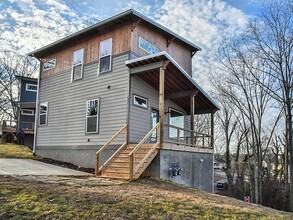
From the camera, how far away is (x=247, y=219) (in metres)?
5.62

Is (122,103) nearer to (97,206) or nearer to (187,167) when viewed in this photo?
(187,167)

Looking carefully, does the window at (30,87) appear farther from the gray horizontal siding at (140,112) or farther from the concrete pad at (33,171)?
the gray horizontal siding at (140,112)

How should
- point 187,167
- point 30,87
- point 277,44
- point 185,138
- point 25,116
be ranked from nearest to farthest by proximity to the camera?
point 187,167 < point 185,138 < point 277,44 < point 25,116 < point 30,87

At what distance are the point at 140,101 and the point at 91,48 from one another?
3757mm

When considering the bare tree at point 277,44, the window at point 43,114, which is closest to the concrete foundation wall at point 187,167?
the bare tree at point 277,44

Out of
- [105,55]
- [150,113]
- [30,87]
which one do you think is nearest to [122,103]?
[150,113]

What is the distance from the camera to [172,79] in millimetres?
12945

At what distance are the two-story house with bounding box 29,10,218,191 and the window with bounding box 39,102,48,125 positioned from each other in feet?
0.18

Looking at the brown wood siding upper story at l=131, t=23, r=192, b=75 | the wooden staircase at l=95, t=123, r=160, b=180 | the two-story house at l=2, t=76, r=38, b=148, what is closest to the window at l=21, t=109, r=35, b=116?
the two-story house at l=2, t=76, r=38, b=148

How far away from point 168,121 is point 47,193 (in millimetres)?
9485

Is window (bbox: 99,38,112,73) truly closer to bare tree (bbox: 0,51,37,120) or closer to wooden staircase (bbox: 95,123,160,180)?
wooden staircase (bbox: 95,123,160,180)

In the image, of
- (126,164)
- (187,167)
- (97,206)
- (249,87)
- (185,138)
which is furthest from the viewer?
(249,87)

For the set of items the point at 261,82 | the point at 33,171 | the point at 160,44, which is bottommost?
the point at 33,171

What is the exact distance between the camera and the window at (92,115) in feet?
43.1
